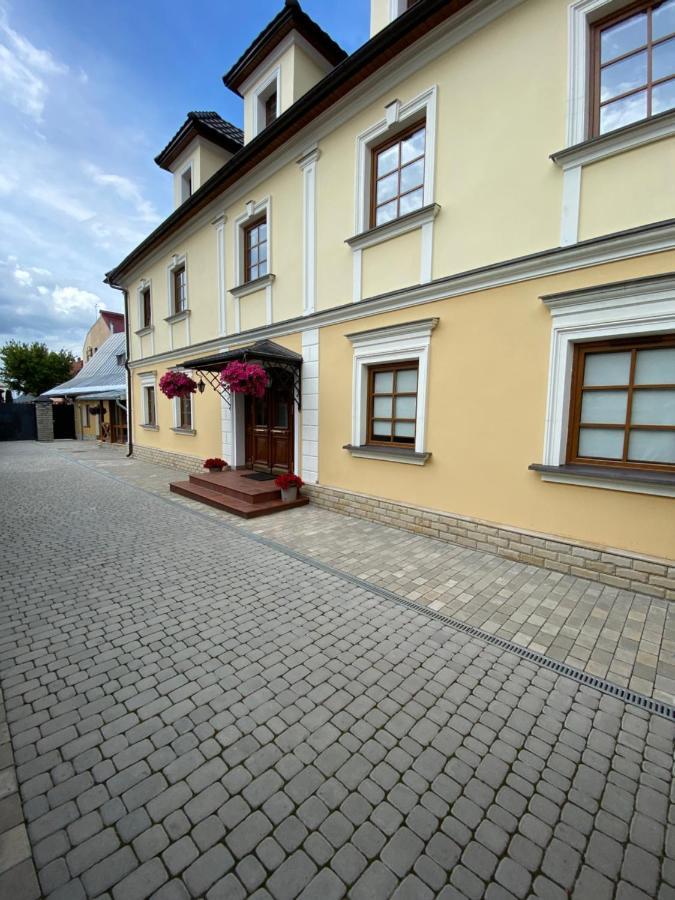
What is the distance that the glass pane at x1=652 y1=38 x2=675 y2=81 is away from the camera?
3.54m

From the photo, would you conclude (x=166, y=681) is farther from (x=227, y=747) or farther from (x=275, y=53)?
(x=275, y=53)

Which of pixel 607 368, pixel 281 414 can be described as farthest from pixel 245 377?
pixel 607 368

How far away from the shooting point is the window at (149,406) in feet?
41.4

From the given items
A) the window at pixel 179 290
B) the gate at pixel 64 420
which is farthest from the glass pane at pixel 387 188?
the gate at pixel 64 420

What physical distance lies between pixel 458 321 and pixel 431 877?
4853 millimetres

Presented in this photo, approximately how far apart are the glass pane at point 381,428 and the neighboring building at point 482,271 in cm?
3

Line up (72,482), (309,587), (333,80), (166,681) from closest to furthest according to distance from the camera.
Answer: (166,681) → (309,587) → (333,80) → (72,482)

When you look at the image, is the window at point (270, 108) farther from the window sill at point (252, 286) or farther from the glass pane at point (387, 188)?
the glass pane at point (387, 188)

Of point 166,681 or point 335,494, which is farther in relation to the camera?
point 335,494

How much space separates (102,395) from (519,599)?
736 inches

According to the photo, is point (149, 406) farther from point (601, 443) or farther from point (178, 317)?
point (601, 443)

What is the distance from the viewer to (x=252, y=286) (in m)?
7.92

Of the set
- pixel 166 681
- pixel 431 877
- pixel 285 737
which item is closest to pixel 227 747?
pixel 285 737

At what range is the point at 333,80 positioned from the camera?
561cm
